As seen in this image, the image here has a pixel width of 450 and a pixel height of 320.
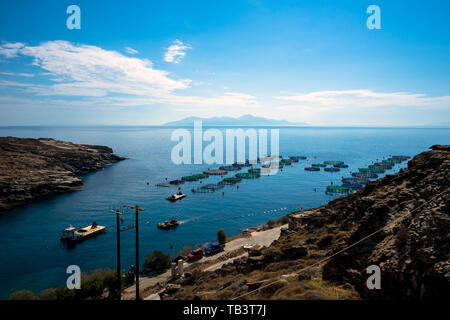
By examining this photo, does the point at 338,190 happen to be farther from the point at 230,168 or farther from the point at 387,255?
the point at 387,255

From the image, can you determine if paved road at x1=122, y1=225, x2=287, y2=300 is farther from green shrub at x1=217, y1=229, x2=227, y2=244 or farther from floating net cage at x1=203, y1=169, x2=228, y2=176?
floating net cage at x1=203, y1=169, x2=228, y2=176

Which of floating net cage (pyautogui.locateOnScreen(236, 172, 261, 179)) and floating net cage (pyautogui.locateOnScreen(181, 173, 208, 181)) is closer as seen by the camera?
floating net cage (pyautogui.locateOnScreen(181, 173, 208, 181))

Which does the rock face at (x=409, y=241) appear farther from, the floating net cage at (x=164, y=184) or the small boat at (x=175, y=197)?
the floating net cage at (x=164, y=184)

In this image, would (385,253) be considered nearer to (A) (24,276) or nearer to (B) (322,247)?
(B) (322,247)

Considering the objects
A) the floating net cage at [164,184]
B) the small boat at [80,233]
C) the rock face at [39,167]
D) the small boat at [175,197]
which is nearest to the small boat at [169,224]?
the small boat at [80,233]

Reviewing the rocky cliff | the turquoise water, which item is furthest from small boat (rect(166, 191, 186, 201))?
the rocky cliff
